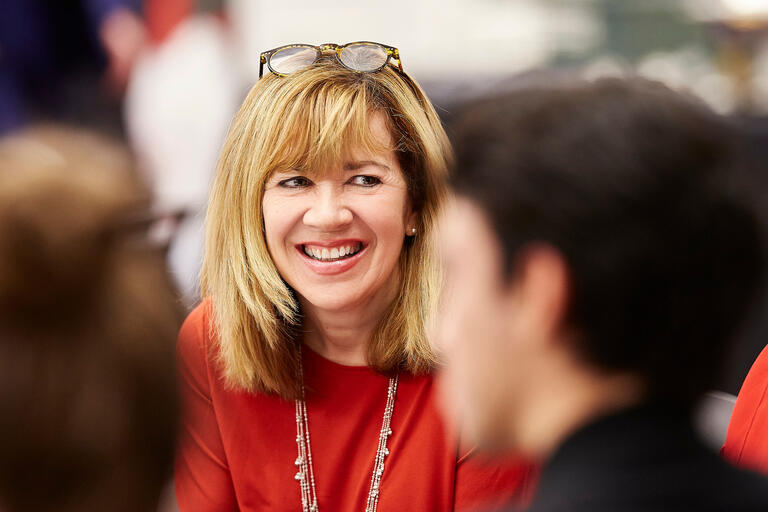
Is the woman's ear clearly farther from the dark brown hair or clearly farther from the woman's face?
the dark brown hair

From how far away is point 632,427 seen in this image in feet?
2.98

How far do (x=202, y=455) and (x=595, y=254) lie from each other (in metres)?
1.32

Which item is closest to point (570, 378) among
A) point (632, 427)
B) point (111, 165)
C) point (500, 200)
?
point (632, 427)

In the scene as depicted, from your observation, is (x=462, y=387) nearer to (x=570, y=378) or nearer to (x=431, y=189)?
(x=570, y=378)

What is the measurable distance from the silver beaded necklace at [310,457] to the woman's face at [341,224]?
0.70ft

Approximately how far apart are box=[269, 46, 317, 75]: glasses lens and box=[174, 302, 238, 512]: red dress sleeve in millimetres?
578

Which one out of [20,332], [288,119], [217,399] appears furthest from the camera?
[217,399]

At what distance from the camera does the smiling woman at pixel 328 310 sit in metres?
1.90

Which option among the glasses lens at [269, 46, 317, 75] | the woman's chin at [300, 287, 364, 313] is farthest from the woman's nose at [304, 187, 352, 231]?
the glasses lens at [269, 46, 317, 75]

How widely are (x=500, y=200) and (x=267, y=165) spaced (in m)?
1.02

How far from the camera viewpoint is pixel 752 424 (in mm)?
1579

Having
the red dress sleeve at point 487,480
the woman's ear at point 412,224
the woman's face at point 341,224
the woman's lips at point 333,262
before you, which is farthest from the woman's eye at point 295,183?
the red dress sleeve at point 487,480

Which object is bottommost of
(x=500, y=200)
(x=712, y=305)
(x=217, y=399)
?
(x=217, y=399)

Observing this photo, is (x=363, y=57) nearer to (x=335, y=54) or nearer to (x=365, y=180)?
(x=335, y=54)
